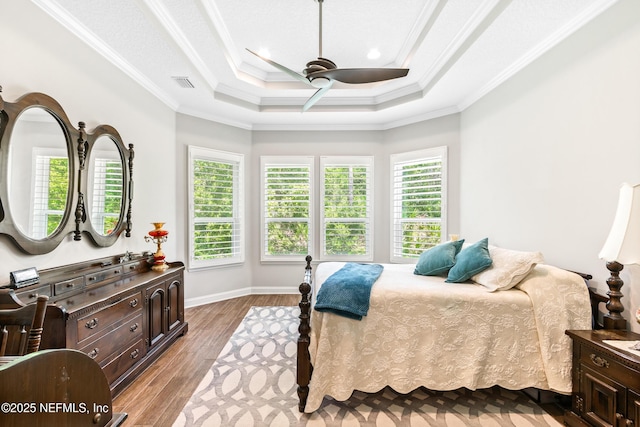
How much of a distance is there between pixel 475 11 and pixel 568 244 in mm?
2129

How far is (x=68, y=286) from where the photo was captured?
2.23 m

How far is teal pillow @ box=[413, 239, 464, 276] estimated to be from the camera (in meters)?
2.89

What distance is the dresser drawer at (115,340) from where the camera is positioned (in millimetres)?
2088

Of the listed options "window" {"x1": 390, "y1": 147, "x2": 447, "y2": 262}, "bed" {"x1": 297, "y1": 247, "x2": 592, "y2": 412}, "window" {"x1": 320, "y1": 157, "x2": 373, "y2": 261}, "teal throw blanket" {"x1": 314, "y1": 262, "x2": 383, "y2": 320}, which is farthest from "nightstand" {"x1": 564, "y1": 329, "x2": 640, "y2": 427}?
"window" {"x1": 320, "y1": 157, "x2": 373, "y2": 261}

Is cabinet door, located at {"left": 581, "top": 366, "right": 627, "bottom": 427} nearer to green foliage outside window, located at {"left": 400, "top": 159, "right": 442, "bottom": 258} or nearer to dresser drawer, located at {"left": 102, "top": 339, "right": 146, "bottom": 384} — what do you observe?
green foliage outside window, located at {"left": 400, "top": 159, "right": 442, "bottom": 258}

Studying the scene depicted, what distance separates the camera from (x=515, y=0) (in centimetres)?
223

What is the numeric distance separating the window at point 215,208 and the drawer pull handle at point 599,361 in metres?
4.27

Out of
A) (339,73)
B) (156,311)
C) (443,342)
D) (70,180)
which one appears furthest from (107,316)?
(339,73)

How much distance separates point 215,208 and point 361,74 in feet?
10.2

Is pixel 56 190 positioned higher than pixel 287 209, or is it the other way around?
pixel 56 190

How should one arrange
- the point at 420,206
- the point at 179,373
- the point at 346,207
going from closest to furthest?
the point at 179,373 < the point at 420,206 < the point at 346,207

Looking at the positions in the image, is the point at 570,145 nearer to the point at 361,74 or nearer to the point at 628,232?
the point at 628,232

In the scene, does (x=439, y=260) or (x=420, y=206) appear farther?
(x=420, y=206)

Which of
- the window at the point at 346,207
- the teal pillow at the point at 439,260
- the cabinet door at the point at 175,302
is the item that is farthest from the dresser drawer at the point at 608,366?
the cabinet door at the point at 175,302
